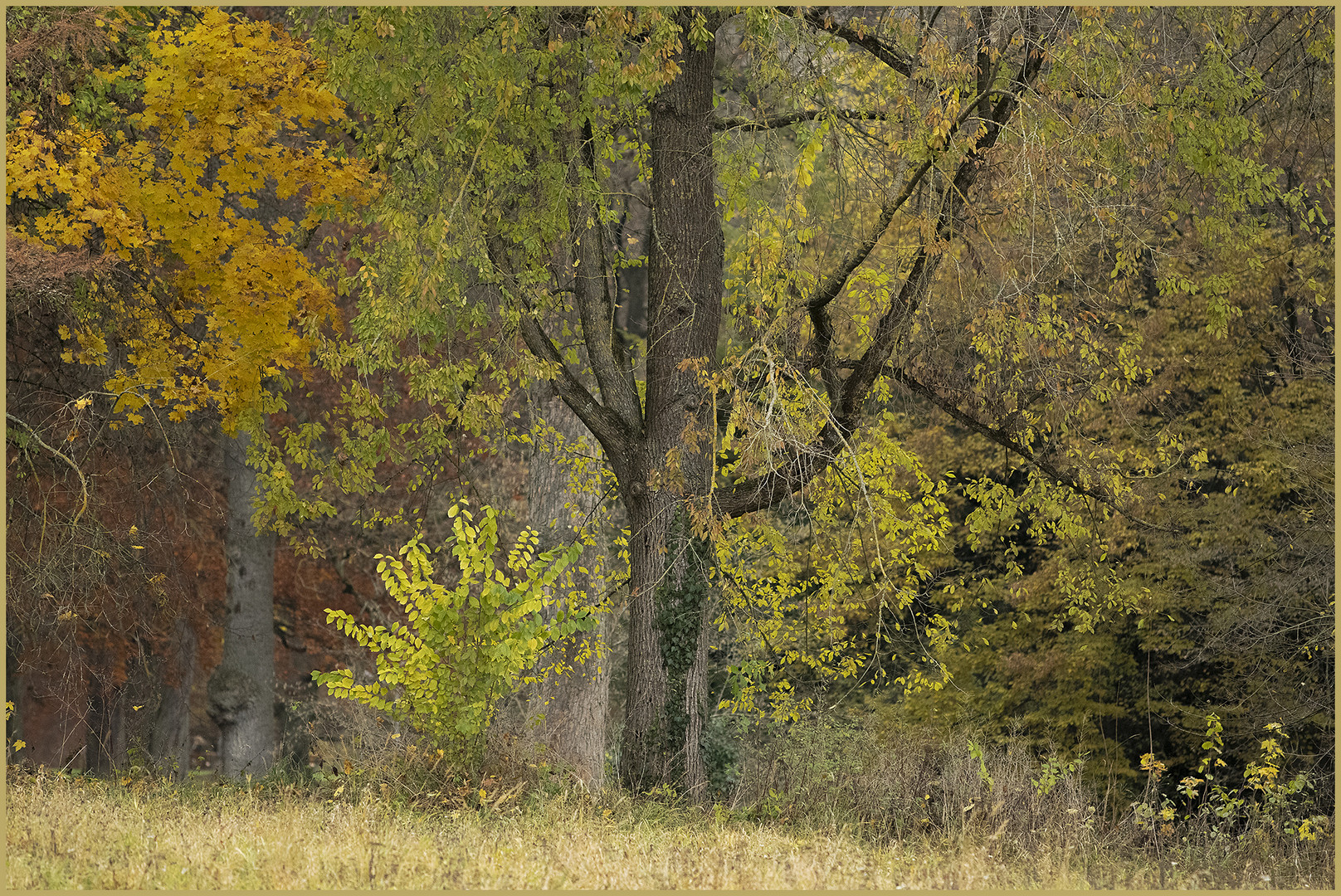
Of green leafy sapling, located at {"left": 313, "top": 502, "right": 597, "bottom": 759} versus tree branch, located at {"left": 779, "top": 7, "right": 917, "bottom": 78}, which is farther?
tree branch, located at {"left": 779, "top": 7, "right": 917, "bottom": 78}

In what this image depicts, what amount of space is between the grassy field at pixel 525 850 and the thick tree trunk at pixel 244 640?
6362mm

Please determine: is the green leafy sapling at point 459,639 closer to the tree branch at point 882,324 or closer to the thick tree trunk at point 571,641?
the tree branch at point 882,324

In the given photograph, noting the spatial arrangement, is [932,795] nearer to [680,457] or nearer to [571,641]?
[680,457]

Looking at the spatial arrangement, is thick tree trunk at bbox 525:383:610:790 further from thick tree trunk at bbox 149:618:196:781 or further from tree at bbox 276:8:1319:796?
thick tree trunk at bbox 149:618:196:781

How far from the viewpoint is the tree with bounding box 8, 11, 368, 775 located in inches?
471

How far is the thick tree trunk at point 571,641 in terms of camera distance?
1473 centimetres

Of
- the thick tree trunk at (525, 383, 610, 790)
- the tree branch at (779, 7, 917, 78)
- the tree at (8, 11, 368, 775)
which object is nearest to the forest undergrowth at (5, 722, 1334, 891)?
the thick tree trunk at (525, 383, 610, 790)

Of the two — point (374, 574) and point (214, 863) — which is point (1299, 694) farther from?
point (374, 574)

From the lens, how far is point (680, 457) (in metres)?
10.6

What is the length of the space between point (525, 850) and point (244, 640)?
10307 millimetres

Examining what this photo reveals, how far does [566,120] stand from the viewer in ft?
36.7

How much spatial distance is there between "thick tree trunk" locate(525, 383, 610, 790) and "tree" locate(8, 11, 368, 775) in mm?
3400

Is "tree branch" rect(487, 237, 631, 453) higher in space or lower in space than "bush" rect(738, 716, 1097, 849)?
higher

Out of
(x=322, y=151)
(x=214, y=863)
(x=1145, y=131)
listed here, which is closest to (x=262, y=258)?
(x=322, y=151)
